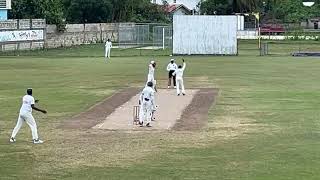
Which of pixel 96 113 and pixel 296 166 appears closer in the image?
pixel 296 166

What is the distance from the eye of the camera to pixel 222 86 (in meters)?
37.7

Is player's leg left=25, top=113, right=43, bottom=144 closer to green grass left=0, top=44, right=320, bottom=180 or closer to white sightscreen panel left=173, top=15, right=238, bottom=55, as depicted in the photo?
green grass left=0, top=44, right=320, bottom=180

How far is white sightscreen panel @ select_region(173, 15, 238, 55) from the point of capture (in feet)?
213

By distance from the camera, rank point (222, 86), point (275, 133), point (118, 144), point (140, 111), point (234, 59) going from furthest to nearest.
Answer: point (234, 59) → point (222, 86) → point (140, 111) → point (275, 133) → point (118, 144)

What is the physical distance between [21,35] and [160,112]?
45833 mm

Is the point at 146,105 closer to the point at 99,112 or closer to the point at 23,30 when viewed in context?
the point at 99,112

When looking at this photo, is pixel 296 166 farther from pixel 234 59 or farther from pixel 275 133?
pixel 234 59

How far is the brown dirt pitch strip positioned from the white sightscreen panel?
99.2 ft

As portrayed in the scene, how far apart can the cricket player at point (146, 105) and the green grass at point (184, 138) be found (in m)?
1.41

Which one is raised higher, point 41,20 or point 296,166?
point 41,20

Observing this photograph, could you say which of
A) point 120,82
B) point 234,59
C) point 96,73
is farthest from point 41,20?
point 120,82

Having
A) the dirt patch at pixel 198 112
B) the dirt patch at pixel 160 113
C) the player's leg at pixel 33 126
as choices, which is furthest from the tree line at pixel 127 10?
the player's leg at pixel 33 126

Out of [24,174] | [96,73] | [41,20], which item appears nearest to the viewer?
[24,174]

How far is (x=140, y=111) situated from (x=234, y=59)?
122 ft
